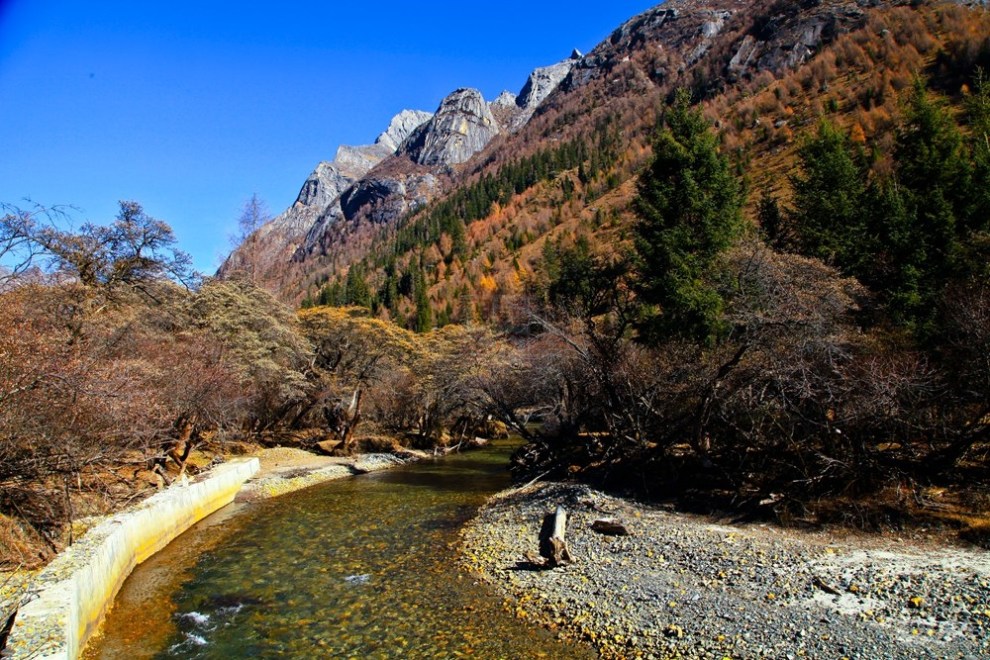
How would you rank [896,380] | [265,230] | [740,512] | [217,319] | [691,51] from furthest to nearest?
1. [691,51]
2. [265,230]
3. [217,319]
4. [740,512]
5. [896,380]

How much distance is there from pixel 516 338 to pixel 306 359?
15.8 m

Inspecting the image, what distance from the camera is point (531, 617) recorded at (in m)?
9.52

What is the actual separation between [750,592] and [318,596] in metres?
8.08

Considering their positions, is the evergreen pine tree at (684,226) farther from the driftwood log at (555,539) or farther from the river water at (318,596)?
the river water at (318,596)

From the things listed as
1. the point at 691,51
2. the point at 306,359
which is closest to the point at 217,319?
the point at 306,359

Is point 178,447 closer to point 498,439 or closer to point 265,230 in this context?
point 265,230

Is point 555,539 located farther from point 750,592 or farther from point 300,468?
point 300,468

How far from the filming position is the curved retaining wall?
7.30 meters

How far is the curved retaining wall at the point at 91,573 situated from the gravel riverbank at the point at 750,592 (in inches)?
272

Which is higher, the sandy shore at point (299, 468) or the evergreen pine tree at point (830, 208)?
the evergreen pine tree at point (830, 208)

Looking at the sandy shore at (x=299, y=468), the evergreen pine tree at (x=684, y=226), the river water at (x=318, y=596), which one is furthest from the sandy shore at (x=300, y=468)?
the evergreen pine tree at (x=684, y=226)

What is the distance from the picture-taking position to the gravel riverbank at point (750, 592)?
771cm

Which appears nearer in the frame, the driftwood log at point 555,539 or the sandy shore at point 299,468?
the driftwood log at point 555,539

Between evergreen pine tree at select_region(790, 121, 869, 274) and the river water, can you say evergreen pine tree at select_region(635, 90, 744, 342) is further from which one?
the river water
